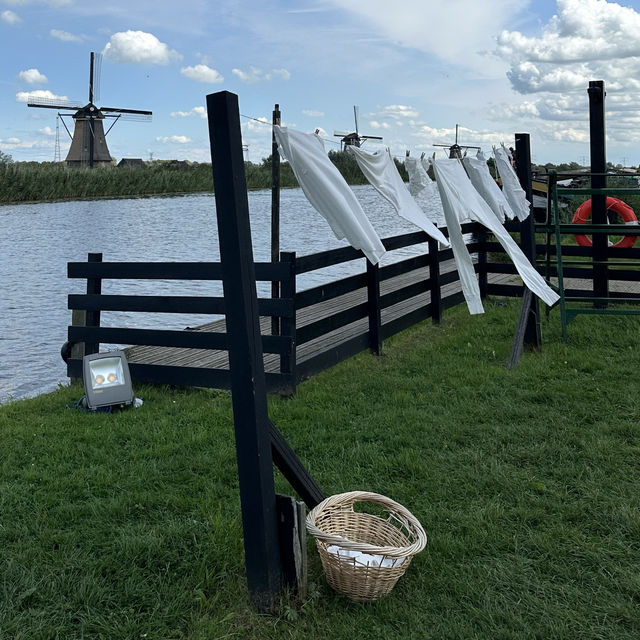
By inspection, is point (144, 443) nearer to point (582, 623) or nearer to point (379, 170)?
point (379, 170)

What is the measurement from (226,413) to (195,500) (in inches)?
70.9

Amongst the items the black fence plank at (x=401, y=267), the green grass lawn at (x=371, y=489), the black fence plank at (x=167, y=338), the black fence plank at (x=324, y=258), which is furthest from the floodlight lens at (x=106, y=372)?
the black fence plank at (x=401, y=267)

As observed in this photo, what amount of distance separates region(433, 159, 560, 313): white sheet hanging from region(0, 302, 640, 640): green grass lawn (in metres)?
0.85

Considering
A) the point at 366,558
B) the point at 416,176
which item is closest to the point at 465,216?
the point at 416,176

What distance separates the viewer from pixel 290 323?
641cm

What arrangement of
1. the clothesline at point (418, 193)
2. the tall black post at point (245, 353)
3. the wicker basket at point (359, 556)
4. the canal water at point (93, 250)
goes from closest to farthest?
the tall black post at point (245, 353) < the wicker basket at point (359, 556) < the clothesline at point (418, 193) < the canal water at point (93, 250)

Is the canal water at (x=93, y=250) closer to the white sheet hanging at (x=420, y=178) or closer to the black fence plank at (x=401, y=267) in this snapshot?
the black fence plank at (x=401, y=267)

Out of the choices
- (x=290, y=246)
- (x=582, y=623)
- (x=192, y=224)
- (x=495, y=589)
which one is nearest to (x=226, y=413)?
(x=495, y=589)

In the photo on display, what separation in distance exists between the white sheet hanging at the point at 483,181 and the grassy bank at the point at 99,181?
2319cm

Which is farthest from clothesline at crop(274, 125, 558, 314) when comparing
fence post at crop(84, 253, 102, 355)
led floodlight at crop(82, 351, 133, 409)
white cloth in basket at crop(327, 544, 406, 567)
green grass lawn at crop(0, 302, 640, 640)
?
fence post at crop(84, 253, 102, 355)

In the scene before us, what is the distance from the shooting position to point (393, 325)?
8.48m

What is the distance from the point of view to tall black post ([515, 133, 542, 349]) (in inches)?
302

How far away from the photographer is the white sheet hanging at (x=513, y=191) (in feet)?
26.2

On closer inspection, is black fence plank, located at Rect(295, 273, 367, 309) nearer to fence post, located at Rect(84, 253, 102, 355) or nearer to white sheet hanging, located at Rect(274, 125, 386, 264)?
white sheet hanging, located at Rect(274, 125, 386, 264)
